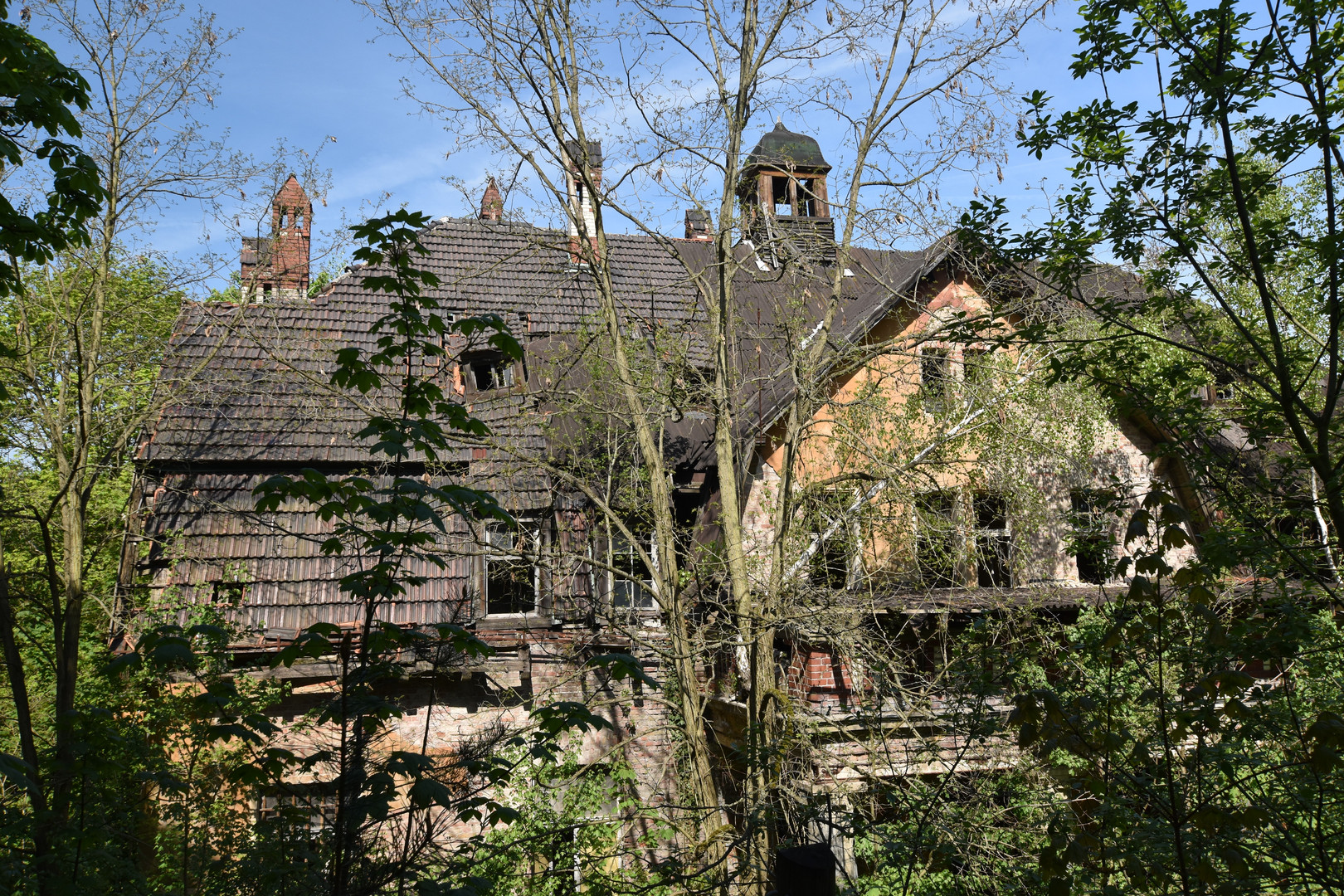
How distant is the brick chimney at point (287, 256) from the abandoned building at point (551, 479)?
0.77 feet

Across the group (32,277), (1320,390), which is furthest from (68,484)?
(1320,390)

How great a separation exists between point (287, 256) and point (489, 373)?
598 centimetres

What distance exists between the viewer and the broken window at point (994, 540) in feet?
37.5

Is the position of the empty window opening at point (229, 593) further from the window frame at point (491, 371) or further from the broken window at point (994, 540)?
the broken window at point (994, 540)

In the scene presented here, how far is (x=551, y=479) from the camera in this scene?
11922 millimetres

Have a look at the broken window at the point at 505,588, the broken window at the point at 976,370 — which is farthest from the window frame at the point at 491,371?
the broken window at the point at 976,370

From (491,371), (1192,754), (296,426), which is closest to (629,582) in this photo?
(491,371)

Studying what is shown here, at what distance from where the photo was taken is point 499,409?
43.1 feet

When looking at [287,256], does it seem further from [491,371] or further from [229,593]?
[229,593]

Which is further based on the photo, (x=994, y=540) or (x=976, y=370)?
(x=994, y=540)

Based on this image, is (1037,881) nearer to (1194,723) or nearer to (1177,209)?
(1194,723)

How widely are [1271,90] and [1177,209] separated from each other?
30.5 inches

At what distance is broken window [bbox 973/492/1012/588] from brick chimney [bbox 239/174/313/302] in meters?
9.33

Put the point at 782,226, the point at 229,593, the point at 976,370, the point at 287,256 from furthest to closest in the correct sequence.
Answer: the point at 287,256 < the point at 229,593 < the point at 976,370 < the point at 782,226
